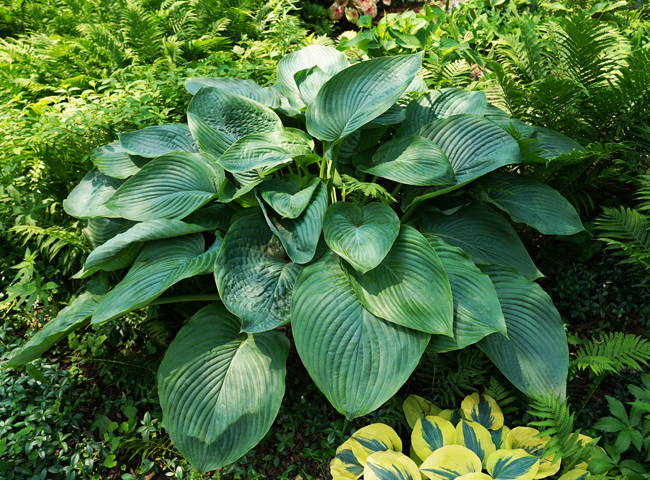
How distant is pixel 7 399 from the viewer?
1.93 metres

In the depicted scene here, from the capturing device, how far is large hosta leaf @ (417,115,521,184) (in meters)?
1.99

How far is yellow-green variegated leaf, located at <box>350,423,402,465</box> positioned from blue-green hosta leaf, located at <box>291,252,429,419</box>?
246 mm

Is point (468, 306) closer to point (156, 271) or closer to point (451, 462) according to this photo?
point (451, 462)

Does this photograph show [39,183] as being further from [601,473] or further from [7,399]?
[601,473]

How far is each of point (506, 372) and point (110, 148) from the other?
2308mm

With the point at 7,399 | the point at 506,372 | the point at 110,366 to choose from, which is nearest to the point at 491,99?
the point at 506,372

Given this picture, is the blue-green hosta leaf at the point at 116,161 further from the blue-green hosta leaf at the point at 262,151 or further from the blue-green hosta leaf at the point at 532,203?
the blue-green hosta leaf at the point at 532,203

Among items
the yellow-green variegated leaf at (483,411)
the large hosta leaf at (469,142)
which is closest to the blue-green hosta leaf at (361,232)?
the large hosta leaf at (469,142)

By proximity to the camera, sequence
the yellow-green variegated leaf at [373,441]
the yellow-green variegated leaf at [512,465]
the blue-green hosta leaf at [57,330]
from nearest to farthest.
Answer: the yellow-green variegated leaf at [512,465] → the yellow-green variegated leaf at [373,441] → the blue-green hosta leaf at [57,330]

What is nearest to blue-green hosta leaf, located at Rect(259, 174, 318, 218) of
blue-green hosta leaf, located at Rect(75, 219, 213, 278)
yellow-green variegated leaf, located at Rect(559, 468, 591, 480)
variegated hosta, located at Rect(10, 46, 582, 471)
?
variegated hosta, located at Rect(10, 46, 582, 471)

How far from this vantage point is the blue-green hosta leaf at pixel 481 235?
200cm

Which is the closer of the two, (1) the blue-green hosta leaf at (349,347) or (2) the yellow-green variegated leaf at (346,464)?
(1) the blue-green hosta leaf at (349,347)

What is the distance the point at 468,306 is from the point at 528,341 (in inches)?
12.8

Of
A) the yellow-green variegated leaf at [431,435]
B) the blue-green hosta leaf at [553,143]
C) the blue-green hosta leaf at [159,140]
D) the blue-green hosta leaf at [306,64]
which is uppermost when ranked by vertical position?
the blue-green hosta leaf at [306,64]
